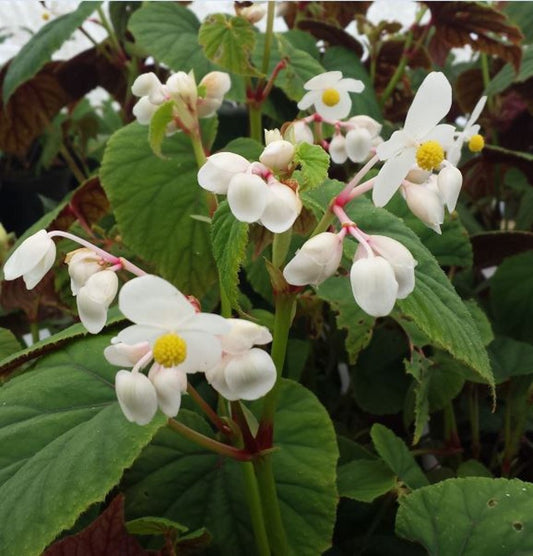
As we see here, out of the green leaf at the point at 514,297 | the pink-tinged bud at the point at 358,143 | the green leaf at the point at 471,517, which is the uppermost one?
the pink-tinged bud at the point at 358,143

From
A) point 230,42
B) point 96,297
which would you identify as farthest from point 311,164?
point 230,42

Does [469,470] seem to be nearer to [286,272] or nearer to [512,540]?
[512,540]

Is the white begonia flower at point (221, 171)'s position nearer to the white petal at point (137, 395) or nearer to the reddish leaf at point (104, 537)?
the white petal at point (137, 395)

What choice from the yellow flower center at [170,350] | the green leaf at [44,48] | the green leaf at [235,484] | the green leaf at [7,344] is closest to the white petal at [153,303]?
the yellow flower center at [170,350]

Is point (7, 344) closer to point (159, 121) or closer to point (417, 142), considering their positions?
point (159, 121)

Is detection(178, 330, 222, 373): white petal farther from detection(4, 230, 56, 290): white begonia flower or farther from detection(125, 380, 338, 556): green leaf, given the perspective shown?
detection(125, 380, 338, 556): green leaf

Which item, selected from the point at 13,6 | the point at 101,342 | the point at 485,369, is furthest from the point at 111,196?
the point at 13,6

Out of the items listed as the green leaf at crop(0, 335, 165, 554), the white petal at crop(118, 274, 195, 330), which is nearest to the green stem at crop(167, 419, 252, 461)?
the green leaf at crop(0, 335, 165, 554)
